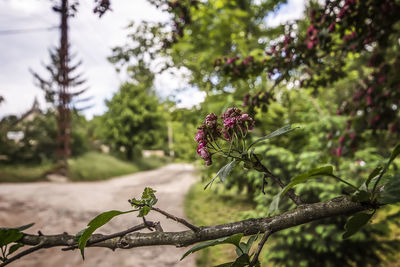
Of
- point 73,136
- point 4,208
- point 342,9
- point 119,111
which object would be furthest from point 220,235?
point 119,111

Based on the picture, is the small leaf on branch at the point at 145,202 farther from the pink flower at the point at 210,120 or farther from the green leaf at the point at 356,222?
the green leaf at the point at 356,222

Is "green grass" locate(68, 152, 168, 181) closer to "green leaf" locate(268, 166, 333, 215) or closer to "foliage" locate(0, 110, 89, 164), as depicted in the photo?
"foliage" locate(0, 110, 89, 164)

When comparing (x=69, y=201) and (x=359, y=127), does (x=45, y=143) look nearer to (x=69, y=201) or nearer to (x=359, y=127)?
(x=69, y=201)

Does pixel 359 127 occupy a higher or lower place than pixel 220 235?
higher

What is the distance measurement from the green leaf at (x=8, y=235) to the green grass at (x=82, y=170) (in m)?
11.4

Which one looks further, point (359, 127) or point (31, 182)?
point (31, 182)

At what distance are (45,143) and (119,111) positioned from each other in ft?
18.2

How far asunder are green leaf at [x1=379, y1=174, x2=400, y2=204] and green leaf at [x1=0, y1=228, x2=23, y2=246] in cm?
83

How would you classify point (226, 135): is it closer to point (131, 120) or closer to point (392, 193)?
point (392, 193)

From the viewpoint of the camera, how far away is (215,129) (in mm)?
633

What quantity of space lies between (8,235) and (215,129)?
0.58 meters

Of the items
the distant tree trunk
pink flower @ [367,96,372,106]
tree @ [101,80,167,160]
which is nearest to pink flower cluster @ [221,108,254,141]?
pink flower @ [367,96,372,106]

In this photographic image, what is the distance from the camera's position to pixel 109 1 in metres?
0.99

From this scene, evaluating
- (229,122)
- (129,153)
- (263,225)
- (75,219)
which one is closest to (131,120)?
(129,153)
